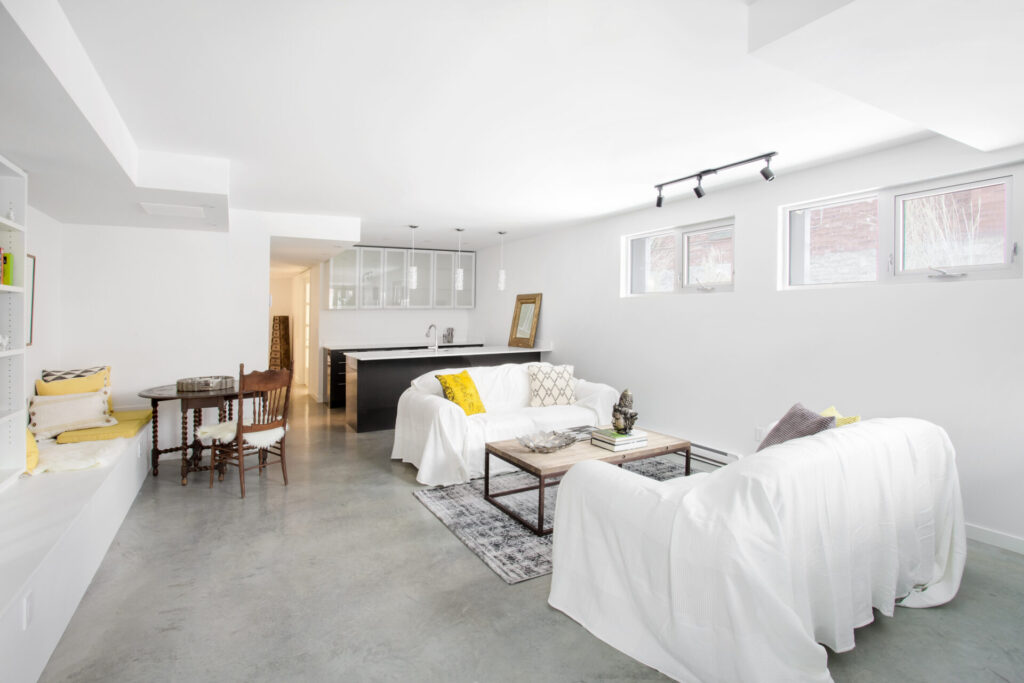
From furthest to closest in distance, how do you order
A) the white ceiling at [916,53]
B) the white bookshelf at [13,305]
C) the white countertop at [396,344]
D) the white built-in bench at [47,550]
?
the white countertop at [396,344] < the white bookshelf at [13,305] < the white built-in bench at [47,550] < the white ceiling at [916,53]

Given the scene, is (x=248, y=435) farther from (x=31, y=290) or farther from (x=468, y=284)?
(x=468, y=284)

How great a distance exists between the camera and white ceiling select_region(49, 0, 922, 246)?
196cm

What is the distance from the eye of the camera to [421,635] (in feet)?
7.12

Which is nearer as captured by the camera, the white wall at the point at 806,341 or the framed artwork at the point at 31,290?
the white wall at the point at 806,341

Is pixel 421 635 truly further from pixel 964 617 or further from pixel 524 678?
pixel 964 617

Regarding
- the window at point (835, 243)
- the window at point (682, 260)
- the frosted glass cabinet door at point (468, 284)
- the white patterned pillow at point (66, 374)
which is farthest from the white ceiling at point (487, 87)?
the frosted glass cabinet door at point (468, 284)

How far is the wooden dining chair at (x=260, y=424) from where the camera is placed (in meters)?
3.79

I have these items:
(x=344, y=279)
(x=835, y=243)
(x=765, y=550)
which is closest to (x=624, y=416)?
(x=765, y=550)

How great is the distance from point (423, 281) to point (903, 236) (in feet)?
20.8

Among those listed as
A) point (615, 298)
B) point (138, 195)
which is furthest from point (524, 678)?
point (615, 298)

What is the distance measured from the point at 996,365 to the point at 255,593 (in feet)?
13.8

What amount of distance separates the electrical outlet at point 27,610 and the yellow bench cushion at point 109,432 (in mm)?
2172

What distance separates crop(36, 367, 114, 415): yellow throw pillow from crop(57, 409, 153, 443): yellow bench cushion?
0.23m

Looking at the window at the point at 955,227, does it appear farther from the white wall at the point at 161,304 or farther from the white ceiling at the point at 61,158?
the white wall at the point at 161,304
